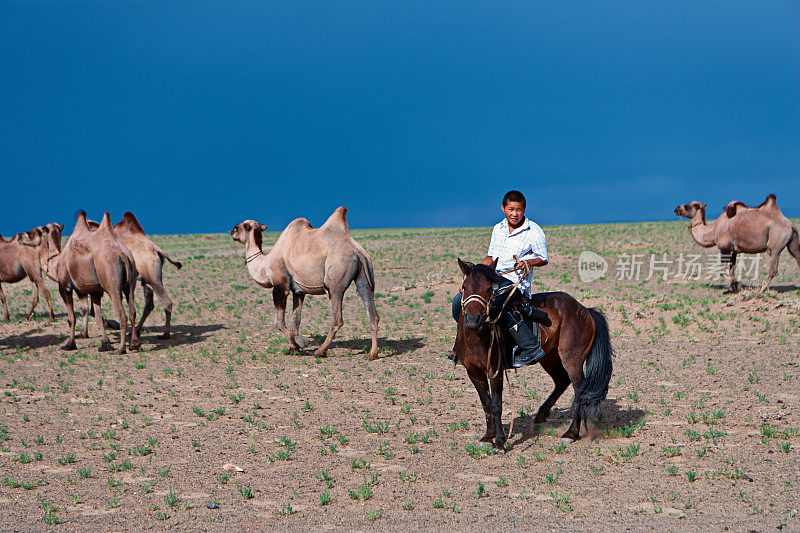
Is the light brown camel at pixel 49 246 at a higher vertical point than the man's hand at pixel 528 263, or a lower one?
higher

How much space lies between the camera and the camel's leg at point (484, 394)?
754 centimetres

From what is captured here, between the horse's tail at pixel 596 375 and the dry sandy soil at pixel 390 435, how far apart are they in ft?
1.73

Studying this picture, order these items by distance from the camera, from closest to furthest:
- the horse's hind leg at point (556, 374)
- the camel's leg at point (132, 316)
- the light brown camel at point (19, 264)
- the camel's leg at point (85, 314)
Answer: the horse's hind leg at point (556, 374) → the camel's leg at point (132, 316) → the camel's leg at point (85, 314) → the light brown camel at point (19, 264)

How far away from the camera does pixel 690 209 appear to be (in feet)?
76.0

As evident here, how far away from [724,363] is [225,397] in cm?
880

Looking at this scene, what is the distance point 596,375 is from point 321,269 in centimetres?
746

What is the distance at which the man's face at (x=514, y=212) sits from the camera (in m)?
7.47

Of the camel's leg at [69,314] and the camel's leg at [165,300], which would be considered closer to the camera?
the camel's leg at [69,314]

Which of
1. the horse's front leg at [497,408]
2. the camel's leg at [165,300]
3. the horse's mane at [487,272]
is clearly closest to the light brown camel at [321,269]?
the camel's leg at [165,300]

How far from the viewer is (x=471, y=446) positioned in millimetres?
7824

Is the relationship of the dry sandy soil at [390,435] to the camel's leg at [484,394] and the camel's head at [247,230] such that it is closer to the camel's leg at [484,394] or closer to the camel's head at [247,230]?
the camel's leg at [484,394]

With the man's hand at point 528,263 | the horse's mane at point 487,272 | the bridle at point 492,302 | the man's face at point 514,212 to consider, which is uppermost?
the man's face at point 514,212

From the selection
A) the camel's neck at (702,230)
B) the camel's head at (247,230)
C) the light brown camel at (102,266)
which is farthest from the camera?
the camel's neck at (702,230)

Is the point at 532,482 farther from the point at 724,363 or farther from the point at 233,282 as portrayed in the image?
the point at 233,282
